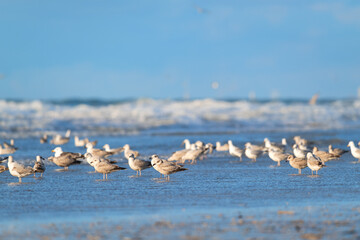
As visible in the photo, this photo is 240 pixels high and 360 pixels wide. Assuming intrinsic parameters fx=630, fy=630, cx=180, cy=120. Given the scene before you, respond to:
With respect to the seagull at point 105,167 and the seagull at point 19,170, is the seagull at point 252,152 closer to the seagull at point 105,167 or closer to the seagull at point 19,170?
the seagull at point 105,167

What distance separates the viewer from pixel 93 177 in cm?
1500

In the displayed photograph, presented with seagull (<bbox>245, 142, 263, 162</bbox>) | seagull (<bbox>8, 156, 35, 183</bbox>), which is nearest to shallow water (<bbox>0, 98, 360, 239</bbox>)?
seagull (<bbox>8, 156, 35, 183</bbox>)

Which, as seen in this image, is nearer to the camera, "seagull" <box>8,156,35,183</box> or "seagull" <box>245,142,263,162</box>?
"seagull" <box>8,156,35,183</box>

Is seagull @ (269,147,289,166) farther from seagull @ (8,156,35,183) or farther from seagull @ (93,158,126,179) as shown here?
seagull @ (8,156,35,183)

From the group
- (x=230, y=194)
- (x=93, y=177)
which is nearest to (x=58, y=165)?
(x=93, y=177)

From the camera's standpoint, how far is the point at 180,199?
11219 mm

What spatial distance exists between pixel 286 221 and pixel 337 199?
2.32 meters

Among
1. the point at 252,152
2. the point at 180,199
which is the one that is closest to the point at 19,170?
the point at 180,199

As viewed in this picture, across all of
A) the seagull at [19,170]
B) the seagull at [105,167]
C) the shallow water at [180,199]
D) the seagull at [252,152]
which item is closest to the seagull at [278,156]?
the shallow water at [180,199]

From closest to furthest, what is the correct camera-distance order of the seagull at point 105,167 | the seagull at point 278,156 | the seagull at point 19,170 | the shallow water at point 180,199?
1. the shallow water at point 180,199
2. the seagull at point 19,170
3. the seagull at point 105,167
4. the seagull at point 278,156

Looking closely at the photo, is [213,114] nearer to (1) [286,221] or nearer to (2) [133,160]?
(2) [133,160]

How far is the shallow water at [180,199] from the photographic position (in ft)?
29.4

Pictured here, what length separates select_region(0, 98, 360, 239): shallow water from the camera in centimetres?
895

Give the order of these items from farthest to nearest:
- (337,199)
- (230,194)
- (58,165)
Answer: (58,165) → (230,194) → (337,199)
